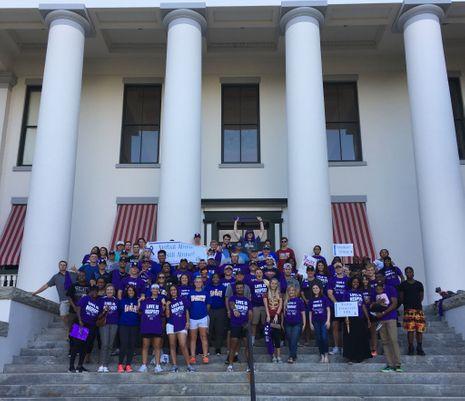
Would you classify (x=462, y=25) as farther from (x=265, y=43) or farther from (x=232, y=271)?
(x=232, y=271)

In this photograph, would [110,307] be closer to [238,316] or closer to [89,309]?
[89,309]

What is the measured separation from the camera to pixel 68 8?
1664cm

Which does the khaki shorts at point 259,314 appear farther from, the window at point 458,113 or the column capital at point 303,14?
the window at point 458,113

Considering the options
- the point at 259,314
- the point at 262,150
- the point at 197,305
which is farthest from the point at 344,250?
the point at 262,150

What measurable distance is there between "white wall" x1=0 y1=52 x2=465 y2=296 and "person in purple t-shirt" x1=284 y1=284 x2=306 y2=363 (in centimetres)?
746

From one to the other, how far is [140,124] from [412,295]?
1166 centimetres

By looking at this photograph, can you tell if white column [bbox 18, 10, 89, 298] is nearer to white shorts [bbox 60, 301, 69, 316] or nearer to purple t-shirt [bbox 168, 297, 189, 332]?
white shorts [bbox 60, 301, 69, 316]

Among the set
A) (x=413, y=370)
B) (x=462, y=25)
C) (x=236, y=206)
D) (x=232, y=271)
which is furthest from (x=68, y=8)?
(x=413, y=370)

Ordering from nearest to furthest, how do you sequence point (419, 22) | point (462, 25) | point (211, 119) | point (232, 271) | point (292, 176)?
point (232, 271), point (292, 176), point (419, 22), point (462, 25), point (211, 119)

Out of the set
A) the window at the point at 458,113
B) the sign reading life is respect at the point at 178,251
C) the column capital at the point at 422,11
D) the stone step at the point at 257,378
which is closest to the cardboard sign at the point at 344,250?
the sign reading life is respect at the point at 178,251

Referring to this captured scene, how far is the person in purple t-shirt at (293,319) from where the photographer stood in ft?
34.9

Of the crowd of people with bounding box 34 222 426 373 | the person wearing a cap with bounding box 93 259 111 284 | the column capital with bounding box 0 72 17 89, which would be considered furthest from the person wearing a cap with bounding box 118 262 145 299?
the column capital with bounding box 0 72 17 89

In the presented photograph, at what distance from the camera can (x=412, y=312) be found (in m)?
11.1

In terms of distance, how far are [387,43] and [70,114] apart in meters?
9.98
